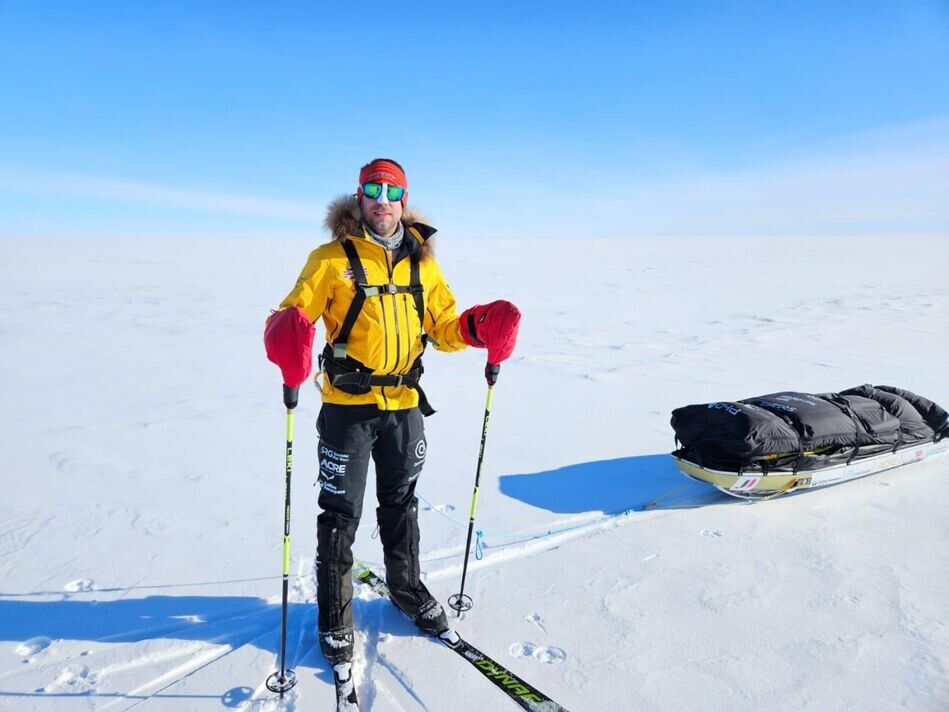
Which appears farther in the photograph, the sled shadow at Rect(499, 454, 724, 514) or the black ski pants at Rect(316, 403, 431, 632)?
the sled shadow at Rect(499, 454, 724, 514)

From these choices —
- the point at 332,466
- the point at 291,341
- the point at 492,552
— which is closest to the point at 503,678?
the point at 492,552

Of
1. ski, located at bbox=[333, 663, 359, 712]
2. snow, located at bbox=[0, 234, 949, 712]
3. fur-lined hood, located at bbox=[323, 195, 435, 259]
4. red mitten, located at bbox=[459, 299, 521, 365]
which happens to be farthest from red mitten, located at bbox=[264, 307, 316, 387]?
snow, located at bbox=[0, 234, 949, 712]

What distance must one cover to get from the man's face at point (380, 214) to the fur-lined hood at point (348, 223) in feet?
0.14

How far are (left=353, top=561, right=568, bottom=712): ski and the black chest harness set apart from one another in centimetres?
137

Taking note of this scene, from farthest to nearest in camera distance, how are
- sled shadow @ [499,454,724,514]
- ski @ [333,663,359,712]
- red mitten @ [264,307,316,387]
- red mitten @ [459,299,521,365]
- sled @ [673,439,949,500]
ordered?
sled shadow @ [499,454,724,514]
sled @ [673,439,949,500]
red mitten @ [459,299,521,365]
ski @ [333,663,359,712]
red mitten @ [264,307,316,387]

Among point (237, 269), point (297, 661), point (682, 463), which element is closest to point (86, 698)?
point (297, 661)

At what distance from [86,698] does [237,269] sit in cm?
2593

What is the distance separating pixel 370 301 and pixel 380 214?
1.44 feet

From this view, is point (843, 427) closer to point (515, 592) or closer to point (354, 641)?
point (515, 592)

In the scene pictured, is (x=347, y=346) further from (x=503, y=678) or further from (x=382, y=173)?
(x=503, y=678)

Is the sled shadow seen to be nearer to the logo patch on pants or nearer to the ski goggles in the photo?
the logo patch on pants

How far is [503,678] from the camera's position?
8.79 feet

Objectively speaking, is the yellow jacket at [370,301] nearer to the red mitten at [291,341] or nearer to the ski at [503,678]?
the red mitten at [291,341]

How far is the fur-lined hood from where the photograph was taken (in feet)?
9.05
